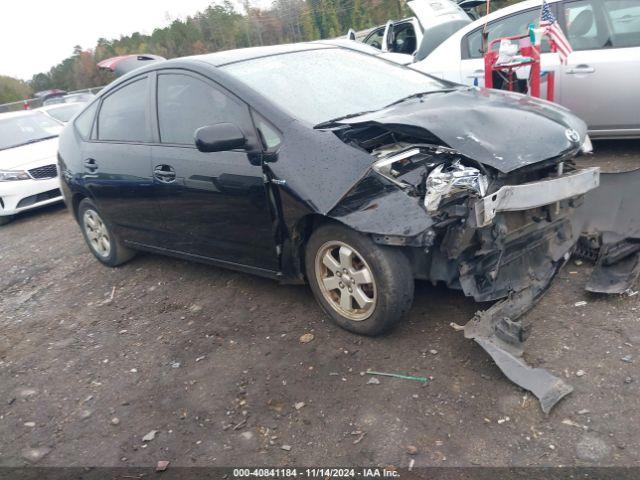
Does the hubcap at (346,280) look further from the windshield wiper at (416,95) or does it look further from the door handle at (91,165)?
the door handle at (91,165)

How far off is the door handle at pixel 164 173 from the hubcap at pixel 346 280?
1.38m

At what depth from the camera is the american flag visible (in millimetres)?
5809

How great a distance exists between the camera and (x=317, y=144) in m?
3.43

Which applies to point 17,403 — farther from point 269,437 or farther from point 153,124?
point 153,124

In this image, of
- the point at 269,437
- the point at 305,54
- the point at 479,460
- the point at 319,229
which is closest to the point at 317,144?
the point at 319,229

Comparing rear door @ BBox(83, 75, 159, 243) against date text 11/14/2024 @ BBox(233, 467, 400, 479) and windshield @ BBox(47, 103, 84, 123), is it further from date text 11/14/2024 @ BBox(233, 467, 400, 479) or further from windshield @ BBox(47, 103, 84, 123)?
windshield @ BBox(47, 103, 84, 123)

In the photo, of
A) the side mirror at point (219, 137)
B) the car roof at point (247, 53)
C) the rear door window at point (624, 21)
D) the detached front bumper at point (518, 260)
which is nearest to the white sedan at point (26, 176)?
the car roof at point (247, 53)

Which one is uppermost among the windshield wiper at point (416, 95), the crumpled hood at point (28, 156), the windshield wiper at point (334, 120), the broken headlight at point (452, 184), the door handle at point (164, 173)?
the windshield wiper at point (334, 120)

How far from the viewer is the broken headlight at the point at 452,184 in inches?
119

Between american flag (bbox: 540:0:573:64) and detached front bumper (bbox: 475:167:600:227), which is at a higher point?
american flag (bbox: 540:0:573:64)

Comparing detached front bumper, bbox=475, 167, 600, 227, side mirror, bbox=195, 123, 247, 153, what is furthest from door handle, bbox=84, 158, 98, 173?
detached front bumper, bbox=475, 167, 600, 227

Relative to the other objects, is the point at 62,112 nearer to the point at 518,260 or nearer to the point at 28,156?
the point at 28,156

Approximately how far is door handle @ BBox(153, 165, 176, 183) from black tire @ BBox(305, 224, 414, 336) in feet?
4.23

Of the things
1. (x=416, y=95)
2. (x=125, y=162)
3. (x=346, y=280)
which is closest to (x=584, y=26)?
(x=416, y=95)
